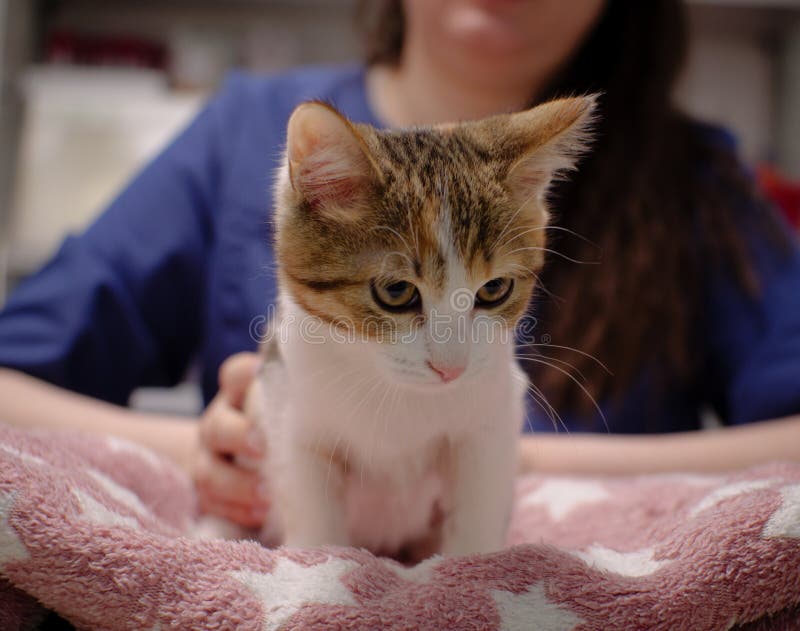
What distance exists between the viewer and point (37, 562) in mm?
450

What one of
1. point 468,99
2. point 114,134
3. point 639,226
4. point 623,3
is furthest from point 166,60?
point 639,226

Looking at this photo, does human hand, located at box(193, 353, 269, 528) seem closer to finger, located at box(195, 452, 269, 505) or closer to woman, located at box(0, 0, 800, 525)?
finger, located at box(195, 452, 269, 505)

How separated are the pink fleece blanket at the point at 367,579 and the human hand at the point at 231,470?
253 millimetres

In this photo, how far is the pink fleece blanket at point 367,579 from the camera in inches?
17.3

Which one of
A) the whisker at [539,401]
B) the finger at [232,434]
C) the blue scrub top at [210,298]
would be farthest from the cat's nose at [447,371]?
the blue scrub top at [210,298]

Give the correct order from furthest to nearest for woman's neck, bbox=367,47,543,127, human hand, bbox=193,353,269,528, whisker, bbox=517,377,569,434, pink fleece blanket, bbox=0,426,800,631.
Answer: woman's neck, bbox=367,47,543,127
human hand, bbox=193,353,269,528
whisker, bbox=517,377,569,434
pink fleece blanket, bbox=0,426,800,631

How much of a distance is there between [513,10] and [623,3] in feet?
1.03

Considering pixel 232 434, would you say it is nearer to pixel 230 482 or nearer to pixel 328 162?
pixel 230 482

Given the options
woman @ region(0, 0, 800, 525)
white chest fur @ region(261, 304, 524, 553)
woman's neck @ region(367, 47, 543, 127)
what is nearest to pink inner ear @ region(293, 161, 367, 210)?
white chest fur @ region(261, 304, 524, 553)

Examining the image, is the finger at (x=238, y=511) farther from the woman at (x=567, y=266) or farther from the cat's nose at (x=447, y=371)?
the cat's nose at (x=447, y=371)

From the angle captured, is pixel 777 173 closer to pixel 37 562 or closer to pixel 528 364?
pixel 528 364

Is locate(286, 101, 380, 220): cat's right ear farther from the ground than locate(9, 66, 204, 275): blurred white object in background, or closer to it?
farther from the ground

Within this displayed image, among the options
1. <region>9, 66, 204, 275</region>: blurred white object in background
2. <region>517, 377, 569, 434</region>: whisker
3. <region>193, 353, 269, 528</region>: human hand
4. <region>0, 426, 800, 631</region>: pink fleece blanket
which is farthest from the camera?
<region>9, 66, 204, 275</region>: blurred white object in background

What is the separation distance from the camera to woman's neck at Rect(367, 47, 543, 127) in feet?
3.80
